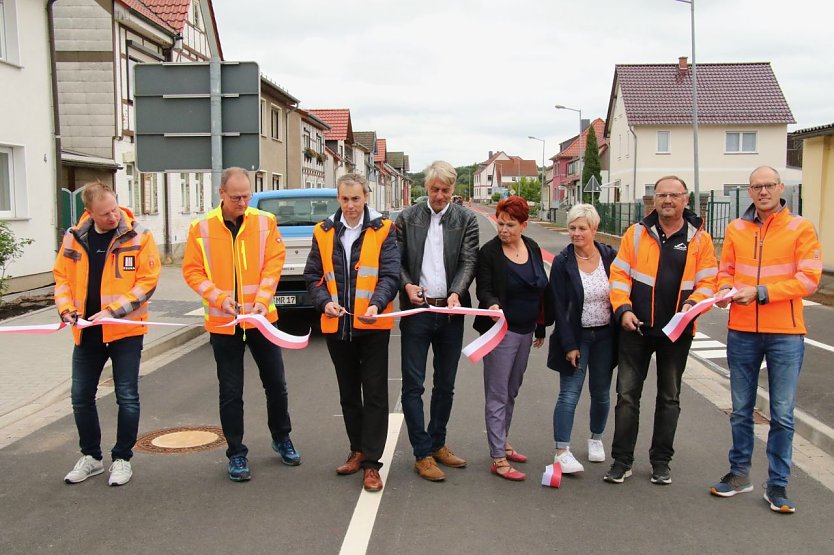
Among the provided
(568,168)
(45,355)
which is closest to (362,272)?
(45,355)

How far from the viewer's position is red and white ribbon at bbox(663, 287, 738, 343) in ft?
16.4

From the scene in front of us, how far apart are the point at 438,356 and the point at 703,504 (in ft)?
6.04

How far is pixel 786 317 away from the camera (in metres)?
4.86

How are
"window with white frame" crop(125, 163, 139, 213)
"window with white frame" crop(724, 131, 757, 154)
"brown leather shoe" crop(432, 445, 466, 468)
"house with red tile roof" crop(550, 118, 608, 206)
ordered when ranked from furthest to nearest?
1. "house with red tile roof" crop(550, 118, 608, 206)
2. "window with white frame" crop(724, 131, 757, 154)
3. "window with white frame" crop(125, 163, 139, 213)
4. "brown leather shoe" crop(432, 445, 466, 468)

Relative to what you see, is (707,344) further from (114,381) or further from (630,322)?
(114,381)

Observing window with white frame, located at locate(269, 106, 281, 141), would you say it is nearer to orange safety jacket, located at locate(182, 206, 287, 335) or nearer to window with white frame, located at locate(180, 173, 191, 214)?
window with white frame, located at locate(180, 173, 191, 214)

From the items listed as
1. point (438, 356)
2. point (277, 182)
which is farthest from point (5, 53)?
point (277, 182)

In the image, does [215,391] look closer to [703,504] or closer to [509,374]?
[509,374]

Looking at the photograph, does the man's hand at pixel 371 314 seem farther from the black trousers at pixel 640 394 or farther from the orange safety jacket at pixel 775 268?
the orange safety jacket at pixel 775 268

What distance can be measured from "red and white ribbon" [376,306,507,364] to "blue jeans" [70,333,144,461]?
5.43ft

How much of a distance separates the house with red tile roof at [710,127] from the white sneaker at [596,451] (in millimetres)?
43088

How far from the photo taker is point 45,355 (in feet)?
31.1

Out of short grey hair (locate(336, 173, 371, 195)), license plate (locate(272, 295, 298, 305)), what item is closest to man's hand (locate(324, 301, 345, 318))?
short grey hair (locate(336, 173, 371, 195))

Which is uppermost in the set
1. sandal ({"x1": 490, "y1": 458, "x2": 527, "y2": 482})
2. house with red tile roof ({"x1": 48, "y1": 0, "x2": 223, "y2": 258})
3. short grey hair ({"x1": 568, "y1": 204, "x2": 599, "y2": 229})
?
house with red tile roof ({"x1": 48, "y1": 0, "x2": 223, "y2": 258})
